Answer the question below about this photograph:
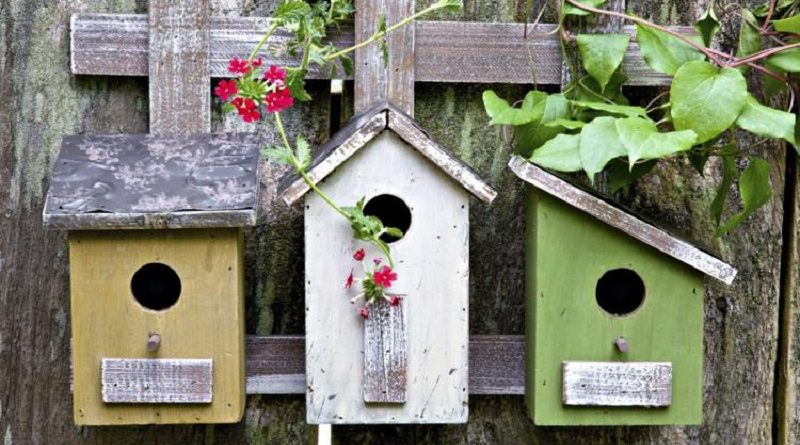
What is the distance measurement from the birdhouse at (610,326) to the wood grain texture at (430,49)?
0.98ft

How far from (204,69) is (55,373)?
2.29 ft

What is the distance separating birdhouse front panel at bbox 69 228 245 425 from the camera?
6.24 feet

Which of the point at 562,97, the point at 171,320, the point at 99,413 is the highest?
the point at 562,97

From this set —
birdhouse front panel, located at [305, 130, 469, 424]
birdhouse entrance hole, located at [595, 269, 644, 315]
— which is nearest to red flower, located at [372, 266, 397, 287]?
birdhouse front panel, located at [305, 130, 469, 424]

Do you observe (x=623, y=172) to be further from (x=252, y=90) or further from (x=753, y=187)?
(x=252, y=90)

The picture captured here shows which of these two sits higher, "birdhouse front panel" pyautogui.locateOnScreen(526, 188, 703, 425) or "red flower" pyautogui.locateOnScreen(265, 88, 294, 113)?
"red flower" pyautogui.locateOnScreen(265, 88, 294, 113)

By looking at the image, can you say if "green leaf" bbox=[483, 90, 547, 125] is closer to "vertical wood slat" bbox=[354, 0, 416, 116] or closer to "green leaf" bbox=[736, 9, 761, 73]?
"vertical wood slat" bbox=[354, 0, 416, 116]

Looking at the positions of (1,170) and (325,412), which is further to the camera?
(1,170)

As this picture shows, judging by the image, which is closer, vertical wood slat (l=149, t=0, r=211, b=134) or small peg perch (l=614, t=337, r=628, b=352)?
small peg perch (l=614, t=337, r=628, b=352)

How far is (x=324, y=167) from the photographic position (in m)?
1.88

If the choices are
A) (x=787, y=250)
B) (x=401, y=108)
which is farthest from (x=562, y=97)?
(x=787, y=250)

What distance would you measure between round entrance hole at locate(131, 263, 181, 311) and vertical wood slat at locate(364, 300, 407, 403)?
488mm

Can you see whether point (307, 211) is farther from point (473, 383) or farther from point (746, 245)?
point (746, 245)

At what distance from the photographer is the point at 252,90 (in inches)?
74.0
